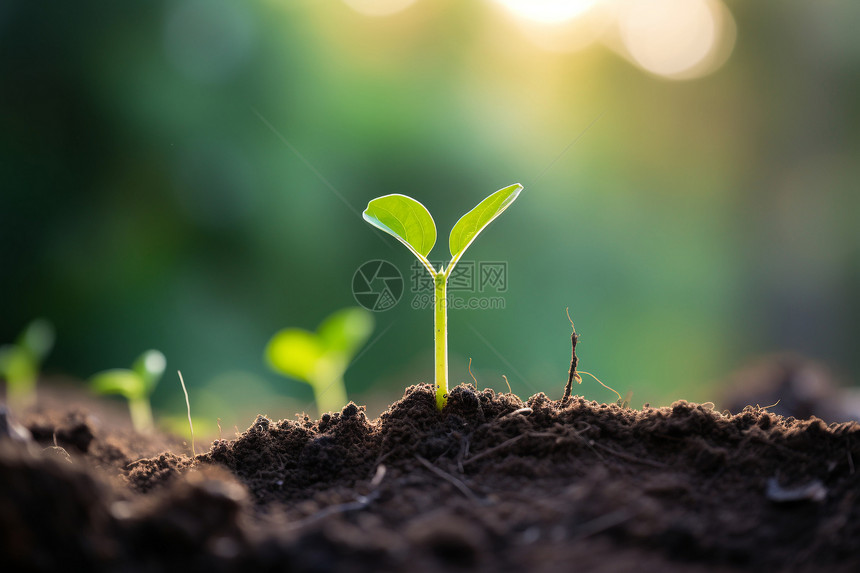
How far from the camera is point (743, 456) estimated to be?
2.27 feet

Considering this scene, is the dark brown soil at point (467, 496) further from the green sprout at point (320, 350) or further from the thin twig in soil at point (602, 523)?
the green sprout at point (320, 350)

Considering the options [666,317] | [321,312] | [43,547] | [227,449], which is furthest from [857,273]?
[43,547]

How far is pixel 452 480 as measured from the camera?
663mm

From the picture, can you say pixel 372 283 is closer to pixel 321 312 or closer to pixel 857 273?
pixel 321 312

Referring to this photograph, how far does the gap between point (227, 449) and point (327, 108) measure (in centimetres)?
270

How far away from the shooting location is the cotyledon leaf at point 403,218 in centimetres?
81

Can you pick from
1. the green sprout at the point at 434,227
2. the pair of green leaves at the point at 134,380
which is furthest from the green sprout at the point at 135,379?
the green sprout at the point at 434,227

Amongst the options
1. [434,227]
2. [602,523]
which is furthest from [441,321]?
[602,523]

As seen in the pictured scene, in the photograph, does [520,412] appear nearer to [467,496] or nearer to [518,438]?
[518,438]

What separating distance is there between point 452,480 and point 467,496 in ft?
0.16

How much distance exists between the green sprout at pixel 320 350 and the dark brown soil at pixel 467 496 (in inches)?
18.2

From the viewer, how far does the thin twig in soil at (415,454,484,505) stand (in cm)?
61

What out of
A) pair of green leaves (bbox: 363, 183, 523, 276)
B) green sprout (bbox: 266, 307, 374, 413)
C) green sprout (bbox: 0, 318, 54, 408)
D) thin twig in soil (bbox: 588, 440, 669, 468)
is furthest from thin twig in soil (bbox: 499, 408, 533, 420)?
green sprout (bbox: 0, 318, 54, 408)

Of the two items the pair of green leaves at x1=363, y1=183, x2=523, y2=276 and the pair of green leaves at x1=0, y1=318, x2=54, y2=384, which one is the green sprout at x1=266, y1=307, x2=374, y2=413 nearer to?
the pair of green leaves at x1=363, y1=183, x2=523, y2=276
